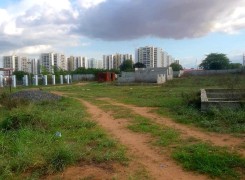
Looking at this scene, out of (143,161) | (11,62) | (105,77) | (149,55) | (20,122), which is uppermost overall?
(149,55)

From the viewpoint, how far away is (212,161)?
5.46 meters

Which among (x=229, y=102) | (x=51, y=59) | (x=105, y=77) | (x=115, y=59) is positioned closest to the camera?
(x=229, y=102)

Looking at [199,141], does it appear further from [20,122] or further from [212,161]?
[20,122]

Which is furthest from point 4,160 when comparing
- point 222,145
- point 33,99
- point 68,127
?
point 33,99

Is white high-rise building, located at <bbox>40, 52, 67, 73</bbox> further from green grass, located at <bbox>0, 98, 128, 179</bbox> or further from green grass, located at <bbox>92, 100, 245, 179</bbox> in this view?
green grass, located at <bbox>92, 100, 245, 179</bbox>

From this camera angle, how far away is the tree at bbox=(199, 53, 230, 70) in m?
80.2

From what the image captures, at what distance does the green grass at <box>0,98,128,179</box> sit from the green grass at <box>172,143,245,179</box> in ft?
3.65

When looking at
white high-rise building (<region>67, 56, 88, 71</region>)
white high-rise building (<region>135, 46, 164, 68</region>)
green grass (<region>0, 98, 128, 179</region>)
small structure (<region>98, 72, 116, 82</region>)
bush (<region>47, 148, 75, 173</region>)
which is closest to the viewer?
bush (<region>47, 148, 75, 173</region>)

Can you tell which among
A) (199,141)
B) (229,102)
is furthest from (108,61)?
(199,141)

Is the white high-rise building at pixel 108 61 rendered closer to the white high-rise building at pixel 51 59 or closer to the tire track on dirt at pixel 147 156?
the white high-rise building at pixel 51 59

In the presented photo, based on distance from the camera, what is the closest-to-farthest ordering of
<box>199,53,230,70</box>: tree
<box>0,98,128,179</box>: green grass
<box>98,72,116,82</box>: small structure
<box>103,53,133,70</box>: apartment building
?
<box>0,98,128,179</box>: green grass → <box>98,72,116,82</box>: small structure → <box>199,53,230,70</box>: tree → <box>103,53,133,70</box>: apartment building

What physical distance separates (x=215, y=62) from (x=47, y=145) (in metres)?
79.2

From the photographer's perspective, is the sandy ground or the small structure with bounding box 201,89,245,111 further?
the small structure with bounding box 201,89,245,111

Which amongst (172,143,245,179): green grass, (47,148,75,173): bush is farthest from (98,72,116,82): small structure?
(47,148,75,173): bush
